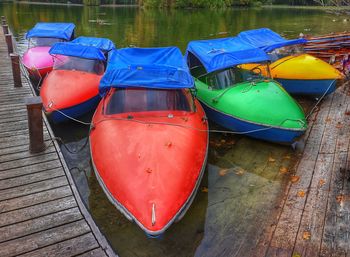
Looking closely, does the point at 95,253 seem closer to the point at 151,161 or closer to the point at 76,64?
the point at 151,161

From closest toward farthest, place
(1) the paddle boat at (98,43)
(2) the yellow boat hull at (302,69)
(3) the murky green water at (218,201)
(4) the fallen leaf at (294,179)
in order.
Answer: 1. (3) the murky green water at (218,201)
2. (4) the fallen leaf at (294,179)
3. (2) the yellow boat hull at (302,69)
4. (1) the paddle boat at (98,43)

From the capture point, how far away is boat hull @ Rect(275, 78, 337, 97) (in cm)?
1185

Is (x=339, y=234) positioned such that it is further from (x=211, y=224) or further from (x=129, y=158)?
(x=129, y=158)

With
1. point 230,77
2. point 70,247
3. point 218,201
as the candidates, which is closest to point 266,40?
point 230,77

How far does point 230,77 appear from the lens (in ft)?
33.4

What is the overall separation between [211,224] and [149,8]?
62669mm

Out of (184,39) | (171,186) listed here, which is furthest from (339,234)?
(184,39)

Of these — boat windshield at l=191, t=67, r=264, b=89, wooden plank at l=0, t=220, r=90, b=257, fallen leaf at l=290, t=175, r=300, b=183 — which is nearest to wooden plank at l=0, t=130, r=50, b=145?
wooden plank at l=0, t=220, r=90, b=257

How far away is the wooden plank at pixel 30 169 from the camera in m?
6.24

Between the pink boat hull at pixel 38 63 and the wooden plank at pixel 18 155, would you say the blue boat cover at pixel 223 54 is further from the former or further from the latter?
the pink boat hull at pixel 38 63

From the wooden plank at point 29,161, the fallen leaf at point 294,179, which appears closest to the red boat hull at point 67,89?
the wooden plank at point 29,161

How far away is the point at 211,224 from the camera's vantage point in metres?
6.43

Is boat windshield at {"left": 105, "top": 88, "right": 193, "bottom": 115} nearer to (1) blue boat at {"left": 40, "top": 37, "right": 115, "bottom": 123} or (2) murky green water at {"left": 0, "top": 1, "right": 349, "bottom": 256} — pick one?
(2) murky green water at {"left": 0, "top": 1, "right": 349, "bottom": 256}

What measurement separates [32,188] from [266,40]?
422 inches
